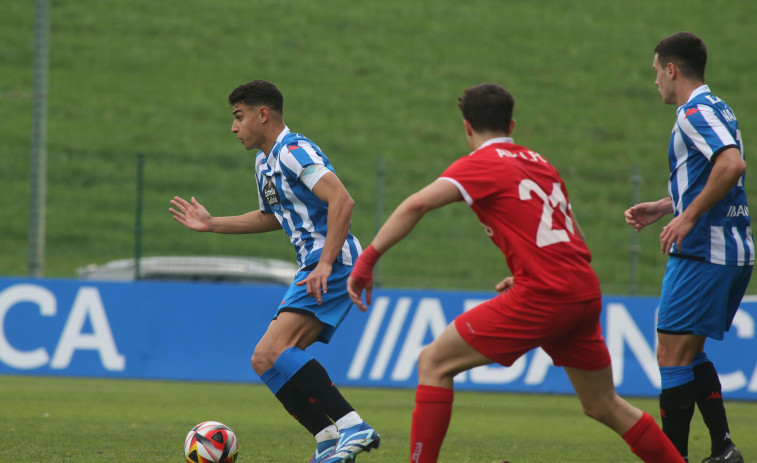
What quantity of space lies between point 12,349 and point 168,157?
4.18 metres

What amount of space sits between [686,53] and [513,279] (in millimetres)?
1963

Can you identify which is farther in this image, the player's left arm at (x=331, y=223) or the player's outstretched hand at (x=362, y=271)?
the player's left arm at (x=331, y=223)

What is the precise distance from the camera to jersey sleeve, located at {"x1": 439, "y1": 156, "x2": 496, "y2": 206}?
4523mm

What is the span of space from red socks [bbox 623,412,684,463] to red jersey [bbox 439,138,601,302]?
0.68 m

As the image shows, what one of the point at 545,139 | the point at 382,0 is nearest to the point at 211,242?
the point at 545,139

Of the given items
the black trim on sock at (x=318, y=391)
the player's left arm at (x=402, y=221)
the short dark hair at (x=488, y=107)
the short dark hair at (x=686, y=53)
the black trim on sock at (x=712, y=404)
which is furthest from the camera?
the black trim on sock at (x=712, y=404)

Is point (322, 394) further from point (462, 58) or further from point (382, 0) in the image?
point (382, 0)

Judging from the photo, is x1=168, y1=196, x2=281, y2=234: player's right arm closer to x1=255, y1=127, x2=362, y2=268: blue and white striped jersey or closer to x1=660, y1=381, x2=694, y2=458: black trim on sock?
x1=255, y1=127, x2=362, y2=268: blue and white striped jersey

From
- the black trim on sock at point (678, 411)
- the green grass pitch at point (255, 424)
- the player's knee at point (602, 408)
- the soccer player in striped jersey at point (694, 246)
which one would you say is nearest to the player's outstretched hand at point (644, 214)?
the soccer player in striped jersey at point (694, 246)

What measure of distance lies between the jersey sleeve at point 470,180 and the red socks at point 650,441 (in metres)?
1.35

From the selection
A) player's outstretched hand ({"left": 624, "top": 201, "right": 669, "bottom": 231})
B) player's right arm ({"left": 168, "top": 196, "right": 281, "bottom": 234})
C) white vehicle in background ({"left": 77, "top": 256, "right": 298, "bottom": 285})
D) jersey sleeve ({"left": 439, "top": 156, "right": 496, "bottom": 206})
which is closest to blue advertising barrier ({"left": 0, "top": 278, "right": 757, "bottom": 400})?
white vehicle in background ({"left": 77, "top": 256, "right": 298, "bottom": 285})

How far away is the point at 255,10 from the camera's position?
111ft

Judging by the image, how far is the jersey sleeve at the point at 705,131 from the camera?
5406 mm

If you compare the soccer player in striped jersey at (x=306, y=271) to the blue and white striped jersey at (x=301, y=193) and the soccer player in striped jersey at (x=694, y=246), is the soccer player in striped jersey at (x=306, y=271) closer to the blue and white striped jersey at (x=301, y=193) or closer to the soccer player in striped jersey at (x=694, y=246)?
the blue and white striped jersey at (x=301, y=193)
